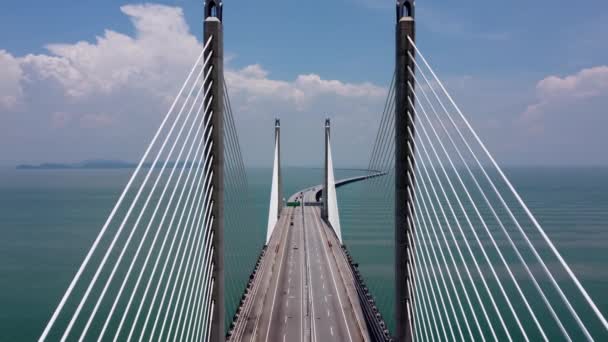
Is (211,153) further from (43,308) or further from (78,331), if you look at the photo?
(43,308)

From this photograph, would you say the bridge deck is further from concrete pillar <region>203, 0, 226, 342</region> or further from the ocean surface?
concrete pillar <region>203, 0, 226, 342</region>

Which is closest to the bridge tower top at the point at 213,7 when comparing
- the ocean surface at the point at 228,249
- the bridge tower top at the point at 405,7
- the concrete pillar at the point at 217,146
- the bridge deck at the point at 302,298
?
the concrete pillar at the point at 217,146

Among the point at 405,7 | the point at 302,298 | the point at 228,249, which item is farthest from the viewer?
the point at 228,249

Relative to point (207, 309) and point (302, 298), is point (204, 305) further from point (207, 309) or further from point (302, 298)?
point (302, 298)

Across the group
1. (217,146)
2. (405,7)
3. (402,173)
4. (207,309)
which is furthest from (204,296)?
(405,7)

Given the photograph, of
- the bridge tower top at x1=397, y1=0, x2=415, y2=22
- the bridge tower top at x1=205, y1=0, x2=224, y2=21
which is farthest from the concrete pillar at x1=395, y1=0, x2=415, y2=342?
the bridge tower top at x1=205, y1=0, x2=224, y2=21

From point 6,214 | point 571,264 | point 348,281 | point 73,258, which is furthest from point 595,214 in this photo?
point 6,214
